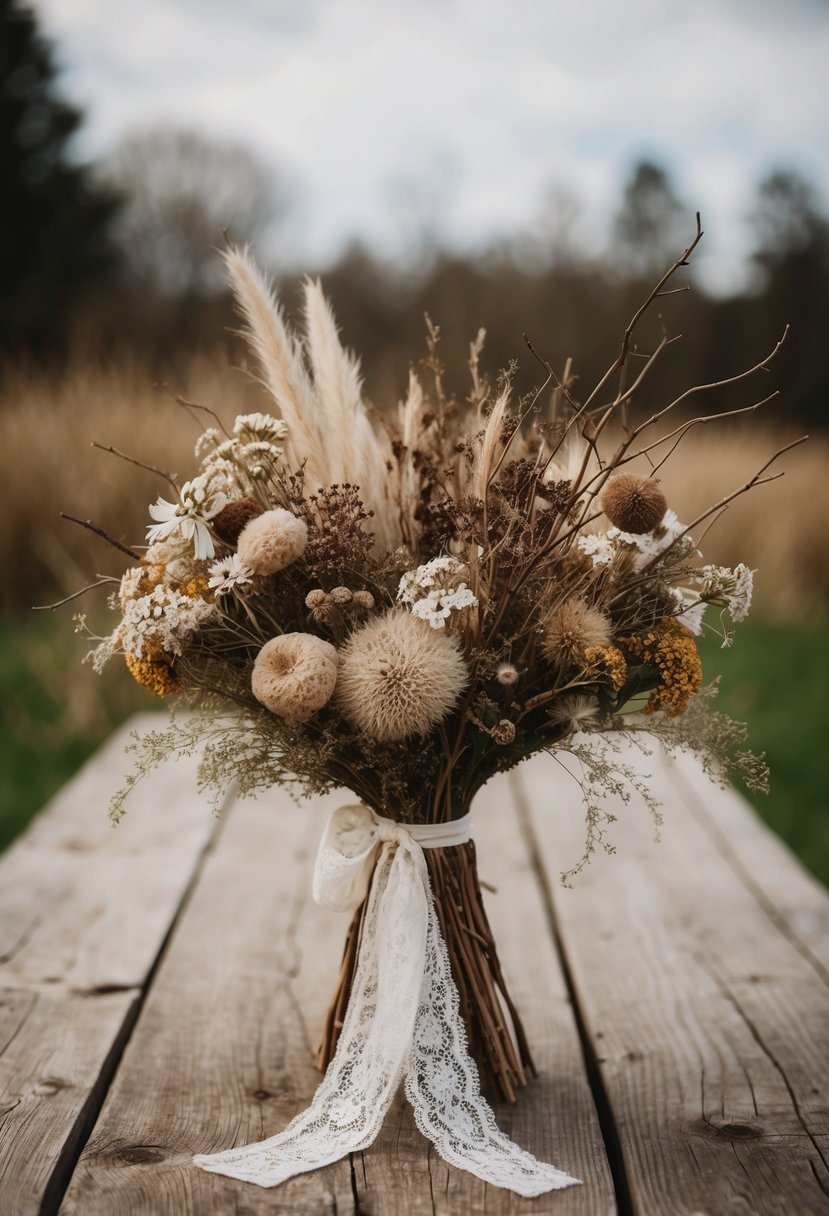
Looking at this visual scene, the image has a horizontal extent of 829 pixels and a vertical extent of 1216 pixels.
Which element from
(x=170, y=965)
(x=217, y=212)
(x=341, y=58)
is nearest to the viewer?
(x=170, y=965)

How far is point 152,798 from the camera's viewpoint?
2.97m

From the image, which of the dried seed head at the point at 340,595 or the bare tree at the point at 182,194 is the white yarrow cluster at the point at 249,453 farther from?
the bare tree at the point at 182,194

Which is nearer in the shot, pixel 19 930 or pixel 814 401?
pixel 19 930

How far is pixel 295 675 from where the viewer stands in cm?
118

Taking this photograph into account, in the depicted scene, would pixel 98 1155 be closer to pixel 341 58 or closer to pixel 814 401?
pixel 341 58

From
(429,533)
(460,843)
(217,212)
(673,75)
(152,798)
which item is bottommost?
(460,843)

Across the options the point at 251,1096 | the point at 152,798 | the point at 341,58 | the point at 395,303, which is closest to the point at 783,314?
the point at 395,303

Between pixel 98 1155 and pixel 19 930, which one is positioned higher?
pixel 19 930

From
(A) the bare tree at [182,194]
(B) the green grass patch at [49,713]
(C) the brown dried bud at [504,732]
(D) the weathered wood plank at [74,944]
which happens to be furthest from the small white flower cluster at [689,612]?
(A) the bare tree at [182,194]

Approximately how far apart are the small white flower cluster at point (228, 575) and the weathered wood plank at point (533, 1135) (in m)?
0.73

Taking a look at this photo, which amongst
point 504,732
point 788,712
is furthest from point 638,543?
point 788,712

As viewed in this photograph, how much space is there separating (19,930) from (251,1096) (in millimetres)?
792

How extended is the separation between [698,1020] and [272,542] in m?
1.13

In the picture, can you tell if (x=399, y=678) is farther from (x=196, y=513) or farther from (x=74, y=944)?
(x=74, y=944)
